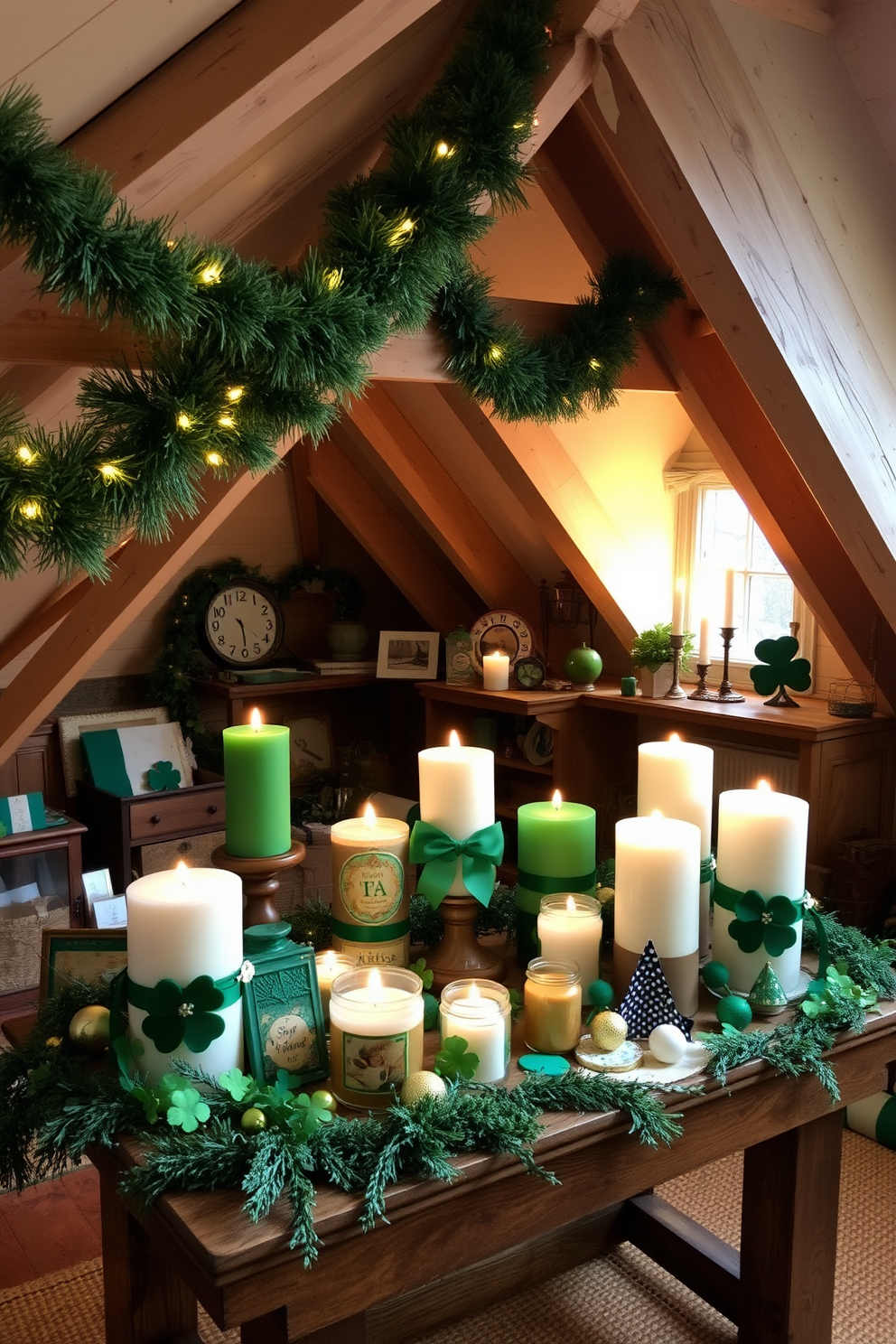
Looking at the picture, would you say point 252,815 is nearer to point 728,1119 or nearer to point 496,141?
point 728,1119

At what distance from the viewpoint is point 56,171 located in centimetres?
125

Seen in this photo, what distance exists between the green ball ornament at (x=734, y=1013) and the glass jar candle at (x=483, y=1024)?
0.29 meters

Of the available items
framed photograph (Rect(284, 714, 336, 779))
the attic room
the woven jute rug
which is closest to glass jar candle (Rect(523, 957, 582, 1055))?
the attic room

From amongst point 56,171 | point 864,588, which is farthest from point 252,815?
point 864,588

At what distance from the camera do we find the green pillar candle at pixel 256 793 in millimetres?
1364

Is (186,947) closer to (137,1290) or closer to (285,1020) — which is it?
(285,1020)

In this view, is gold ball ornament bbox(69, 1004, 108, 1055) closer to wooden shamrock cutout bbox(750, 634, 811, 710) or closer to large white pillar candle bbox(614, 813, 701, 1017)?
large white pillar candle bbox(614, 813, 701, 1017)

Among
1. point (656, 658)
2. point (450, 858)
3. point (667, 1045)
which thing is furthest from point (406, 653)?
point (667, 1045)

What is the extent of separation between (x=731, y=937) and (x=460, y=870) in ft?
1.21

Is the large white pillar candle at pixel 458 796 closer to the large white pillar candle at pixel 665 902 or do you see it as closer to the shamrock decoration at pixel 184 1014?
the large white pillar candle at pixel 665 902

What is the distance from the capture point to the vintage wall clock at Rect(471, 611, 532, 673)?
3.57 m

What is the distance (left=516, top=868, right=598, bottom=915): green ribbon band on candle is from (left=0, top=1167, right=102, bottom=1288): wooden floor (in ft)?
4.36

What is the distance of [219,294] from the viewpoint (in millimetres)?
1530

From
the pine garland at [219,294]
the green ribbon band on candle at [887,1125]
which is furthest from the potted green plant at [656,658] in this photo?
the pine garland at [219,294]
